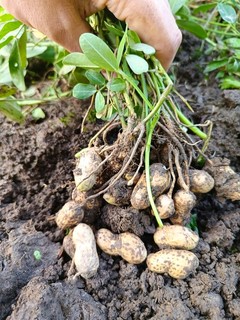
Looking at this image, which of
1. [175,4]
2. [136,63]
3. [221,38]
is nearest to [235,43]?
[221,38]

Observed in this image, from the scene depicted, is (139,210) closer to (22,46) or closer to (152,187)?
(152,187)

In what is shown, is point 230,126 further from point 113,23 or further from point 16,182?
point 16,182

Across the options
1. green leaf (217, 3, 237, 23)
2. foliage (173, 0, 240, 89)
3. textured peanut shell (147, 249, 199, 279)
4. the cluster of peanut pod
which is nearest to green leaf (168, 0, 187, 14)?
foliage (173, 0, 240, 89)

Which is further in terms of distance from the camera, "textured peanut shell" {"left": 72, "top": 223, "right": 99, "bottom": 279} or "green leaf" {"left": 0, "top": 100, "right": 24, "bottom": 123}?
"green leaf" {"left": 0, "top": 100, "right": 24, "bottom": 123}

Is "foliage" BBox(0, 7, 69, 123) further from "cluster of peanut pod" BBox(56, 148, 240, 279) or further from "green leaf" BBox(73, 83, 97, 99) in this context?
"cluster of peanut pod" BBox(56, 148, 240, 279)

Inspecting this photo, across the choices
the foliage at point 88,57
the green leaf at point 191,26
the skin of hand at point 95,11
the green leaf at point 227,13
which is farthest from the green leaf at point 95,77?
the green leaf at point 227,13

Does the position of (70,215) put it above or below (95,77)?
below

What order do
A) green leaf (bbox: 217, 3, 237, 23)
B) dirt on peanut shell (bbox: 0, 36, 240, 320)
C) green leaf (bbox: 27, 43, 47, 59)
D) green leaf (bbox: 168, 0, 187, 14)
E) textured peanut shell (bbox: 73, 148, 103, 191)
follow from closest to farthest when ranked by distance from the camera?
dirt on peanut shell (bbox: 0, 36, 240, 320)
textured peanut shell (bbox: 73, 148, 103, 191)
green leaf (bbox: 168, 0, 187, 14)
green leaf (bbox: 217, 3, 237, 23)
green leaf (bbox: 27, 43, 47, 59)

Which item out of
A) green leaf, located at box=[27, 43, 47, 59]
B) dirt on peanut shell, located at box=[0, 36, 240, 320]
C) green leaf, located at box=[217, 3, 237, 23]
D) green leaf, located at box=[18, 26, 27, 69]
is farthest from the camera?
green leaf, located at box=[27, 43, 47, 59]
